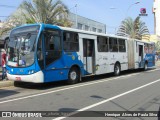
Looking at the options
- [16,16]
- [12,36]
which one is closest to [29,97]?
[12,36]

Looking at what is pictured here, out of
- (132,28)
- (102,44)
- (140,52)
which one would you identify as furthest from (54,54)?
(132,28)

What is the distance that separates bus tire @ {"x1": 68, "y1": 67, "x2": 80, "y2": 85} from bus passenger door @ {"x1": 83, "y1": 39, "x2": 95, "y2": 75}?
87cm

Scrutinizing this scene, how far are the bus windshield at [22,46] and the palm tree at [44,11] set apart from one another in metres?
10.8

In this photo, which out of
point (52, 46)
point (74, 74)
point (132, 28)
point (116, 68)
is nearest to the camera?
point (52, 46)

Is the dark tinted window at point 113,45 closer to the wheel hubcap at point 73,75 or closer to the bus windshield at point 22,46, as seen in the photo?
the wheel hubcap at point 73,75

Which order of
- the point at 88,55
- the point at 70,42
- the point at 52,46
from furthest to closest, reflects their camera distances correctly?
the point at 88,55, the point at 70,42, the point at 52,46

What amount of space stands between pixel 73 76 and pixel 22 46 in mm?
3349

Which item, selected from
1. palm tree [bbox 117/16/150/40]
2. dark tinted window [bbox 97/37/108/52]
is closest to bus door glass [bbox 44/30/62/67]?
dark tinted window [bbox 97/37/108/52]

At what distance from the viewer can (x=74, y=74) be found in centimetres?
1611

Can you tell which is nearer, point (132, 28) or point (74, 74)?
point (74, 74)

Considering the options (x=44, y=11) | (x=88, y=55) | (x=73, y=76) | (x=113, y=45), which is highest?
(x=44, y=11)

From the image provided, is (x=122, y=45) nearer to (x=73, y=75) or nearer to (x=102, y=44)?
(x=102, y=44)

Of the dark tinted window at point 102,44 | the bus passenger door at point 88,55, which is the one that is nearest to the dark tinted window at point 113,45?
the dark tinted window at point 102,44

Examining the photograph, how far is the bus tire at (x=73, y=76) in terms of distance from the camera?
15724 mm
